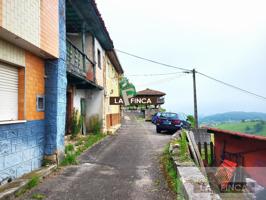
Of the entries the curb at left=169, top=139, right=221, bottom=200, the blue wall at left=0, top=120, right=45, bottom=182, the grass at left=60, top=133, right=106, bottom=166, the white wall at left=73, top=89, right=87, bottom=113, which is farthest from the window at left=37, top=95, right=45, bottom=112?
the white wall at left=73, top=89, right=87, bottom=113

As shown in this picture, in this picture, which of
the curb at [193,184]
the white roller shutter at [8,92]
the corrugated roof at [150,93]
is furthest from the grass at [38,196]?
the corrugated roof at [150,93]

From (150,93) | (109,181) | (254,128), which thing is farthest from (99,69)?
(150,93)

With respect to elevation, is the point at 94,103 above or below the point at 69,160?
above

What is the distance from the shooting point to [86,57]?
11945mm

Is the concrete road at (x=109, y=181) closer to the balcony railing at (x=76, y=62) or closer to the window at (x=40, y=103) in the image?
the window at (x=40, y=103)

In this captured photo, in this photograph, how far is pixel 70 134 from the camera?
12383 millimetres

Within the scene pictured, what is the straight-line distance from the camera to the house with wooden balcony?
1006 centimetres

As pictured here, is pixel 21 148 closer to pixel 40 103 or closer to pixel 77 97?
pixel 40 103

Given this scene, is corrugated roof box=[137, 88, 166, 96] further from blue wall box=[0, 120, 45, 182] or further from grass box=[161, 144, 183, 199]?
blue wall box=[0, 120, 45, 182]

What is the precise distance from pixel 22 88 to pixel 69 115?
644 cm

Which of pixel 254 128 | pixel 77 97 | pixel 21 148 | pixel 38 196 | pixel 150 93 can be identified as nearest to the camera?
pixel 38 196

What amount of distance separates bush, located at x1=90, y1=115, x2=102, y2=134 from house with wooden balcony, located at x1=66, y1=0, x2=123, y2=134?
186 mm

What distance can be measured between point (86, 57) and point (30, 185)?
742 cm

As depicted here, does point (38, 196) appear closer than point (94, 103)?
Yes
